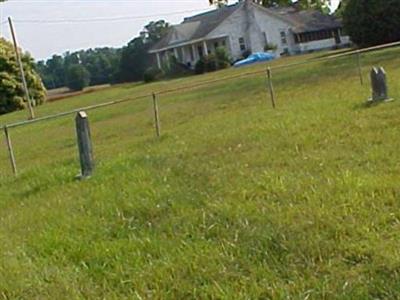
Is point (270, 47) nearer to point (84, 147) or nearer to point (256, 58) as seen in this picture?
point (256, 58)

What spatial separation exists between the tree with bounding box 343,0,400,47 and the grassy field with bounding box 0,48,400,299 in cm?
2886

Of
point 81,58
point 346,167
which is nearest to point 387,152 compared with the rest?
point 346,167

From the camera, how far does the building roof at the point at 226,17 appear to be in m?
60.9

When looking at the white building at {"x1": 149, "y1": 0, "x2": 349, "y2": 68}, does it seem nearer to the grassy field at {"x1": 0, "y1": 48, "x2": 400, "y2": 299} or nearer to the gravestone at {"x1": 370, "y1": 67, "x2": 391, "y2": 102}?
the gravestone at {"x1": 370, "y1": 67, "x2": 391, "y2": 102}

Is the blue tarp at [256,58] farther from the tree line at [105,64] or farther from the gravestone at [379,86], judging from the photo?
the gravestone at [379,86]

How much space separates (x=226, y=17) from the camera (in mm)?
61375

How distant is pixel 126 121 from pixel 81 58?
8586 centimetres

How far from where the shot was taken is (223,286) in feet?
12.5

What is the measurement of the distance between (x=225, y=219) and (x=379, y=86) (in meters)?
6.65

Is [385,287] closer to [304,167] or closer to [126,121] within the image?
[304,167]

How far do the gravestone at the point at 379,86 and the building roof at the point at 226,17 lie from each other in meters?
51.1

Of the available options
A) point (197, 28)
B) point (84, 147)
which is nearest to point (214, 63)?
point (197, 28)

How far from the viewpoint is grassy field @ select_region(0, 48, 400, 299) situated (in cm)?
387

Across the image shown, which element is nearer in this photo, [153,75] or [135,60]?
[153,75]
